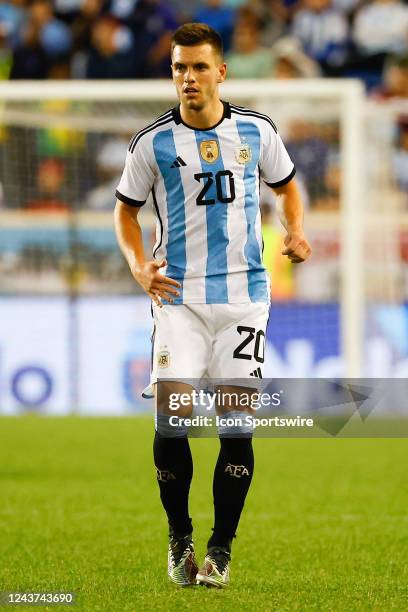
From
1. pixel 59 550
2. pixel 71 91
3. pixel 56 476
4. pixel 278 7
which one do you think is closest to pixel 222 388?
pixel 59 550

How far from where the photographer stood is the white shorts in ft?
16.5

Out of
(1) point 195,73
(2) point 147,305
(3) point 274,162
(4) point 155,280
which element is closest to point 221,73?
(1) point 195,73

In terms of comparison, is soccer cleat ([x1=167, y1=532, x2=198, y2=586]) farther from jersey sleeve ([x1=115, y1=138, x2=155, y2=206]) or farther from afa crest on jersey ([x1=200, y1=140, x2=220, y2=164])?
afa crest on jersey ([x1=200, y1=140, x2=220, y2=164])

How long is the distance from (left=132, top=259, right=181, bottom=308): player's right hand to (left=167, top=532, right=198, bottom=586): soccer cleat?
0.92 m

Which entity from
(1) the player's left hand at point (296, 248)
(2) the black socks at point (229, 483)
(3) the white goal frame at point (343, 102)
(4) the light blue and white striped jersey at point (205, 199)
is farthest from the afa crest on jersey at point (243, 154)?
(3) the white goal frame at point (343, 102)

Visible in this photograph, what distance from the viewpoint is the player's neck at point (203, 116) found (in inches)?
200

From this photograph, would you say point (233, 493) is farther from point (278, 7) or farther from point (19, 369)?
point (278, 7)

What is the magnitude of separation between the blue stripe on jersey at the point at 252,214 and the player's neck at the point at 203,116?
0.09 metres

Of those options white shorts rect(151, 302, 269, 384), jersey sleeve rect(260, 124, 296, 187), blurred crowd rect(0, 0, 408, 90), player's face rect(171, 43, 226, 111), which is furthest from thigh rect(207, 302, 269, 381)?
blurred crowd rect(0, 0, 408, 90)

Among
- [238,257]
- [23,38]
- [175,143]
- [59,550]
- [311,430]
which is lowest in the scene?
[59,550]

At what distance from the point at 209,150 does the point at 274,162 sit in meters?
0.31

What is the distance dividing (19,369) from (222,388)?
788 centimetres

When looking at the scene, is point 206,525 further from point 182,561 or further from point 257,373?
point 257,373

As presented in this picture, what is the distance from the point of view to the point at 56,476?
8.73 m
